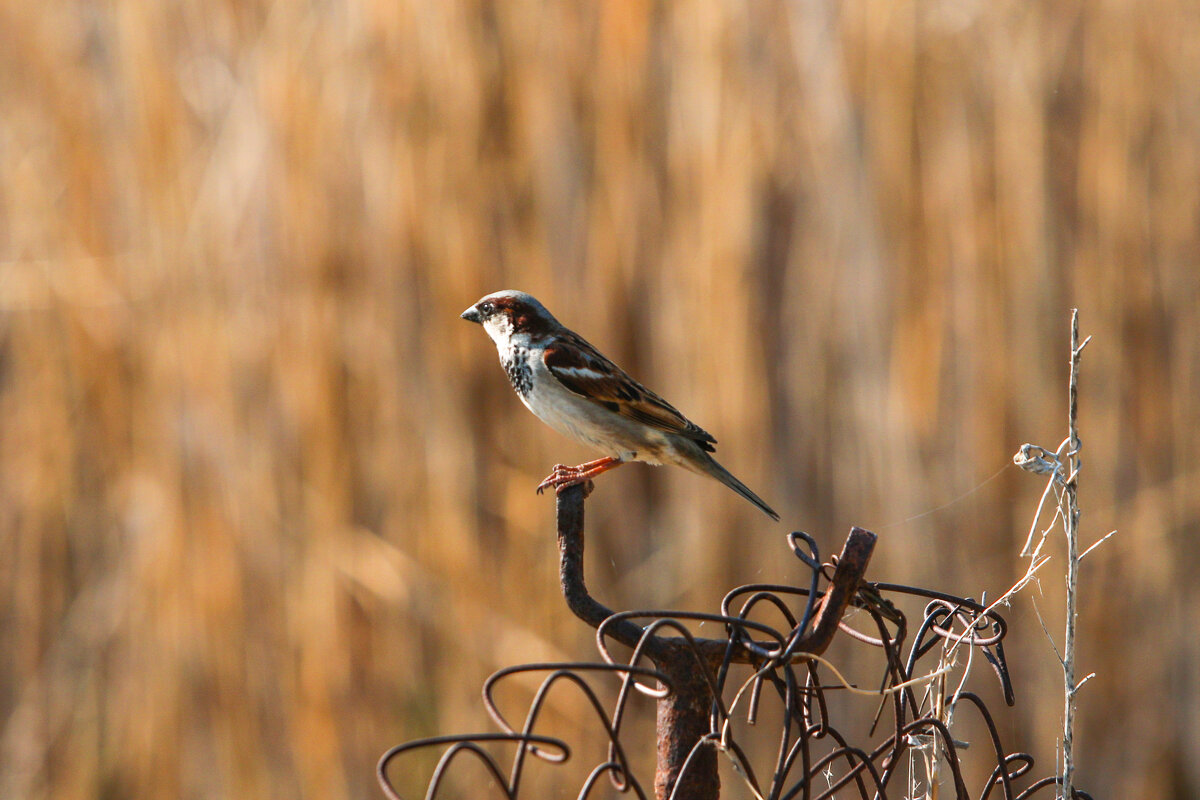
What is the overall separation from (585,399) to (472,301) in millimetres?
914

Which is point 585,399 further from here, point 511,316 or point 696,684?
point 696,684

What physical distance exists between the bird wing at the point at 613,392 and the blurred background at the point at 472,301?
84cm

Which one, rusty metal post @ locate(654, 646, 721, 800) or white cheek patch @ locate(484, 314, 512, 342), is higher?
white cheek patch @ locate(484, 314, 512, 342)

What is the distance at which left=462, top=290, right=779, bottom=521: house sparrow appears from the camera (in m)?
1.85

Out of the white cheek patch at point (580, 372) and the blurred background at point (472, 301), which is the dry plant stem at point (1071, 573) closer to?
the white cheek patch at point (580, 372)

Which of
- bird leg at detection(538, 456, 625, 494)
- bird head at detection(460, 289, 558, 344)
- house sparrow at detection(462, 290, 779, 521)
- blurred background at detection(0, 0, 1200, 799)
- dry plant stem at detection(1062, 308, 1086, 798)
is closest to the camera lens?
dry plant stem at detection(1062, 308, 1086, 798)

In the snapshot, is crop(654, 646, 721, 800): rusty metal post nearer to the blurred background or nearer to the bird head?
the bird head

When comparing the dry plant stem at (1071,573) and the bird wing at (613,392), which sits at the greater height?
the bird wing at (613,392)

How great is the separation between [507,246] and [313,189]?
50cm

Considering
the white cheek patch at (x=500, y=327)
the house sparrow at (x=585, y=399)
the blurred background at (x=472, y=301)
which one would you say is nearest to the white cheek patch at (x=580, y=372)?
the house sparrow at (x=585, y=399)

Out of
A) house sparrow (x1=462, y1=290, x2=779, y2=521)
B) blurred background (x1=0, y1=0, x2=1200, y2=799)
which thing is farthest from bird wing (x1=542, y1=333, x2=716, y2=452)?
blurred background (x1=0, y1=0, x2=1200, y2=799)

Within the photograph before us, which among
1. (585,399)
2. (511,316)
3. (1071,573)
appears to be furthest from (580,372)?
(1071,573)

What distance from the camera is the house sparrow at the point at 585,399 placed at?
6.07 feet

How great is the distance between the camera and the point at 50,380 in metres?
2.94
